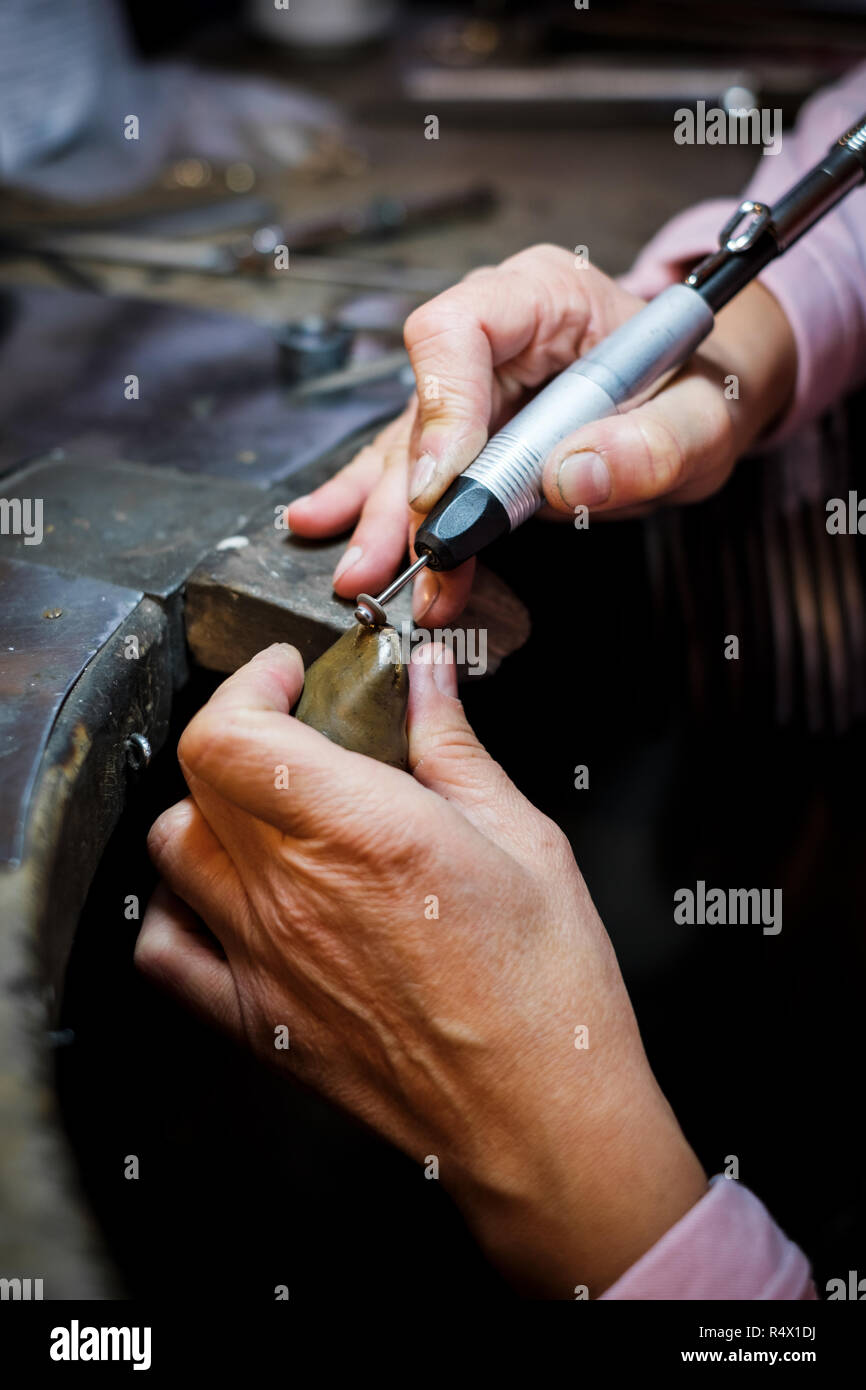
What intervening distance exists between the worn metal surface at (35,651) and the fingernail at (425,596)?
0.20 meters

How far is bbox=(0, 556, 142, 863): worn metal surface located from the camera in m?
0.61

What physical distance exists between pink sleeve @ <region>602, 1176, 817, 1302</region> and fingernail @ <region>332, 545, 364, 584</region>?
0.48 metres

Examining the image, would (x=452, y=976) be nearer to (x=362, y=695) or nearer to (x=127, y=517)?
(x=362, y=695)

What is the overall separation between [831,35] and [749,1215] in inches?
86.7

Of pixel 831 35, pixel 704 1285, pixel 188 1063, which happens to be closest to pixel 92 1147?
pixel 188 1063

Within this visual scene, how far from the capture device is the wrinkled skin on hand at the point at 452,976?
63 cm

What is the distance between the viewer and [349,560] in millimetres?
797

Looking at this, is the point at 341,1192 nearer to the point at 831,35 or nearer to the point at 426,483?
the point at 426,483

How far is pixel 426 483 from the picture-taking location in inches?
29.2

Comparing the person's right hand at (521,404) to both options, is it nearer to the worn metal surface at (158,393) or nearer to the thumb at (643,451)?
the thumb at (643,451)

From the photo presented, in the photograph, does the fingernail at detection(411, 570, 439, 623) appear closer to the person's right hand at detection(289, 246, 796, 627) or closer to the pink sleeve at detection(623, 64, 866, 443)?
the person's right hand at detection(289, 246, 796, 627)

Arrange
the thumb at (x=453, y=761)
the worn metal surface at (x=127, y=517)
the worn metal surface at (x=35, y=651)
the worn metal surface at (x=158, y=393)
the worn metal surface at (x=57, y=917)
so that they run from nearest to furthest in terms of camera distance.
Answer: the worn metal surface at (x=57, y=917) → the worn metal surface at (x=35, y=651) → the thumb at (x=453, y=761) → the worn metal surface at (x=127, y=517) → the worn metal surface at (x=158, y=393)

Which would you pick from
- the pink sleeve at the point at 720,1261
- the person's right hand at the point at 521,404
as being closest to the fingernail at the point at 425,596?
the person's right hand at the point at 521,404

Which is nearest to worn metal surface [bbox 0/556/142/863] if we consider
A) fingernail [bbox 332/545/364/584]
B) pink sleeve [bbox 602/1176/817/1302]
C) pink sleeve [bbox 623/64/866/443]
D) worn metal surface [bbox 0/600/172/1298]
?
worn metal surface [bbox 0/600/172/1298]
